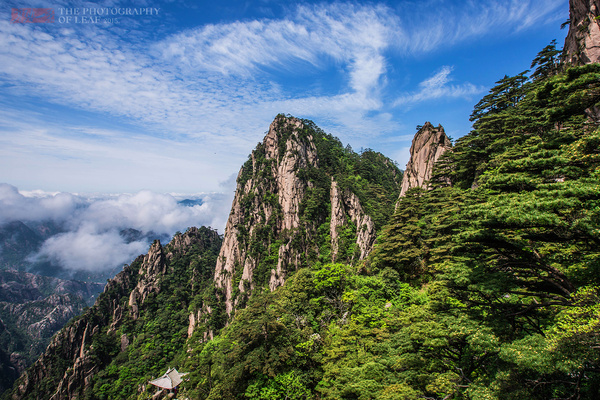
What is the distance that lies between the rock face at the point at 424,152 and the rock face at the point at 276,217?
11.4m

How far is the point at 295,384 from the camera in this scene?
Result: 17.2 m

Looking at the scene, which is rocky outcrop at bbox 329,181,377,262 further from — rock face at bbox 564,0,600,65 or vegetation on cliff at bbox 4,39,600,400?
rock face at bbox 564,0,600,65

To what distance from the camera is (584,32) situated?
73.9ft

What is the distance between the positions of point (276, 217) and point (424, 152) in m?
38.5

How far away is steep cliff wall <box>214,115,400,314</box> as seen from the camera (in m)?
57.4

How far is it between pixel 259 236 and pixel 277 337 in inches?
1820

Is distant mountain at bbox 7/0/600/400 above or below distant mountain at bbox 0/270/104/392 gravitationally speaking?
above

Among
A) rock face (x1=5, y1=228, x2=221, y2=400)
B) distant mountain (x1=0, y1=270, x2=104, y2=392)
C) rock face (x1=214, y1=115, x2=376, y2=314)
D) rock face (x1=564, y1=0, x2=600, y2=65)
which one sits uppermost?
rock face (x1=564, y1=0, x2=600, y2=65)

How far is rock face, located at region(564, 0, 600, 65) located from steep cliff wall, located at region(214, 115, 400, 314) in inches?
1253

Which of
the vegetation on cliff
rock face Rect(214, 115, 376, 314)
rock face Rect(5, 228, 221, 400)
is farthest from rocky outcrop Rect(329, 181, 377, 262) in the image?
rock face Rect(5, 228, 221, 400)

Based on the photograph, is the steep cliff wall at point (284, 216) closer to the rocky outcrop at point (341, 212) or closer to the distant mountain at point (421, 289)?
the rocky outcrop at point (341, 212)

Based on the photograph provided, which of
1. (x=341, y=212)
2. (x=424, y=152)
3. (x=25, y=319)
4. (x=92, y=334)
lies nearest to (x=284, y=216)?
(x=341, y=212)

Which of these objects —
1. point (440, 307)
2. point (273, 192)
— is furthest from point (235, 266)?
point (440, 307)

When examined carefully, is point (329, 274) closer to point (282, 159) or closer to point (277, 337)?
point (277, 337)
